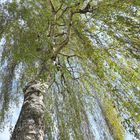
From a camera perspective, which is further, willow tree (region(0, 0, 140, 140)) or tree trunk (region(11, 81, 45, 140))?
willow tree (region(0, 0, 140, 140))

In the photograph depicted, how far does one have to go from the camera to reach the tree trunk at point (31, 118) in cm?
332

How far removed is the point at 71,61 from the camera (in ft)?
21.1

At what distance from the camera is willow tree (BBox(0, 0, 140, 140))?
172 inches

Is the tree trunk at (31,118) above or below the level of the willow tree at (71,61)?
below

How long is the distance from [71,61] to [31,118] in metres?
3.02

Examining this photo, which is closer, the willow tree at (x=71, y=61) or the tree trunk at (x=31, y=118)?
the tree trunk at (x=31, y=118)

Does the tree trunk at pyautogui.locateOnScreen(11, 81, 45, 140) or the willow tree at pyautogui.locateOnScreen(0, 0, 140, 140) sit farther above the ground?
the willow tree at pyautogui.locateOnScreen(0, 0, 140, 140)

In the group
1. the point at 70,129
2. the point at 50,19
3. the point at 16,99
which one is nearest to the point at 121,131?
the point at 70,129

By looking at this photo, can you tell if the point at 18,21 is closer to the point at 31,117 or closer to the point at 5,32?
the point at 5,32

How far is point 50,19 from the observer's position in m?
5.11

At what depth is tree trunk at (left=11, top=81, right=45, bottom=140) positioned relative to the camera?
10.9 feet

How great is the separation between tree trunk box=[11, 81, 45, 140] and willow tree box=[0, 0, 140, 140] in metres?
0.01

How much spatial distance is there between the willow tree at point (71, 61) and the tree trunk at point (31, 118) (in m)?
0.01

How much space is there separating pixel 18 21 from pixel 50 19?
32.0 inches
